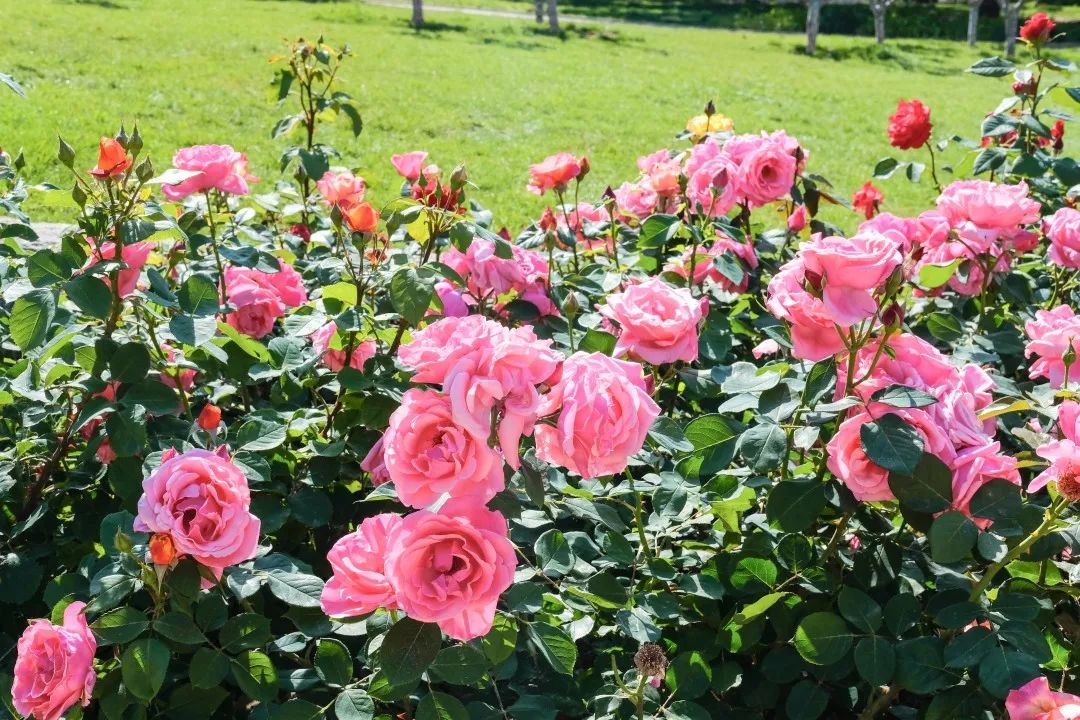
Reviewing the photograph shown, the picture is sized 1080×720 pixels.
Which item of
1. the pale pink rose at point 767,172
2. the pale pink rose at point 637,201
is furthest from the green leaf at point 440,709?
the pale pink rose at point 637,201

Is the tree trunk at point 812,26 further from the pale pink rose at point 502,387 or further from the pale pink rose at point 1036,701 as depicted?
the pale pink rose at point 502,387

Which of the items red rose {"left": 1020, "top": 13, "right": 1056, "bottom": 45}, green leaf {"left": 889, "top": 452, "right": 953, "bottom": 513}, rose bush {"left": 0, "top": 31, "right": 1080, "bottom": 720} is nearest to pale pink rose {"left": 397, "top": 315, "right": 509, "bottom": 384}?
rose bush {"left": 0, "top": 31, "right": 1080, "bottom": 720}

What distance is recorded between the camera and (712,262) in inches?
66.8

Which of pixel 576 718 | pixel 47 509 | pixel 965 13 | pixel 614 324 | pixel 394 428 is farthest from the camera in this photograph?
pixel 965 13

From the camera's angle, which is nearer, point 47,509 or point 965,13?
point 47,509

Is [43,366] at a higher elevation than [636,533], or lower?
higher

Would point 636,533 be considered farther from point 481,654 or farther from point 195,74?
point 195,74

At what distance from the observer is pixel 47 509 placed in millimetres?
1373

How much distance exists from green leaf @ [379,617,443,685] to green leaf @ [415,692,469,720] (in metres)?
0.10

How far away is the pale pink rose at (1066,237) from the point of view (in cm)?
170

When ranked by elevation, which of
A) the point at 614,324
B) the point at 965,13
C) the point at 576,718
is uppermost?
the point at 965,13

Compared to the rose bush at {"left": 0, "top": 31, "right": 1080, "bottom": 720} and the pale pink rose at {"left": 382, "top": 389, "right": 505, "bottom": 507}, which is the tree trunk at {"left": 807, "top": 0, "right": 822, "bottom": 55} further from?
the pale pink rose at {"left": 382, "top": 389, "right": 505, "bottom": 507}

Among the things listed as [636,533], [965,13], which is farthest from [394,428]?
[965,13]

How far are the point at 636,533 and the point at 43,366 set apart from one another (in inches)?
32.6
